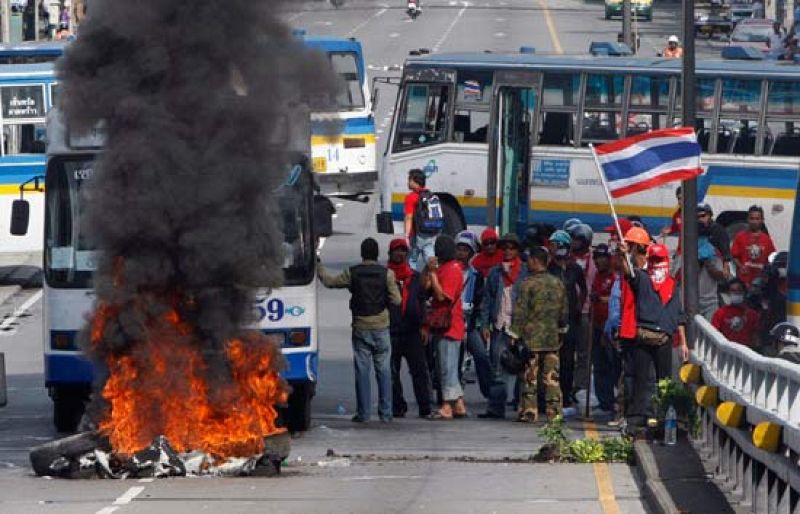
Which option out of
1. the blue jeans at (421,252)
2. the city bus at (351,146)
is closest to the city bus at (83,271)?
the blue jeans at (421,252)

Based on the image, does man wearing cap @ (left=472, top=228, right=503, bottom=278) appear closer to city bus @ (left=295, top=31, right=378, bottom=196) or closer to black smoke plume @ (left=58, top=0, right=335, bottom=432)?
black smoke plume @ (left=58, top=0, right=335, bottom=432)

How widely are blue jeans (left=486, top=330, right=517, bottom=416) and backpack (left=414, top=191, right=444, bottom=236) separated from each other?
2388mm

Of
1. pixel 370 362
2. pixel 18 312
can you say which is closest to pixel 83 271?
pixel 370 362

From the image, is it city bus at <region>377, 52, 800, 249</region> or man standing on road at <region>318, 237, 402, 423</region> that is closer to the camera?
man standing on road at <region>318, 237, 402, 423</region>

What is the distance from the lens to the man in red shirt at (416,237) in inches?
845

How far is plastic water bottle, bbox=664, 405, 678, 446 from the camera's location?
15.8 meters

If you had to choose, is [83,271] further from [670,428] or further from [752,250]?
[752,250]

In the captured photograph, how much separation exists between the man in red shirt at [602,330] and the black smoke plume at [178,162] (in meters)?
4.14

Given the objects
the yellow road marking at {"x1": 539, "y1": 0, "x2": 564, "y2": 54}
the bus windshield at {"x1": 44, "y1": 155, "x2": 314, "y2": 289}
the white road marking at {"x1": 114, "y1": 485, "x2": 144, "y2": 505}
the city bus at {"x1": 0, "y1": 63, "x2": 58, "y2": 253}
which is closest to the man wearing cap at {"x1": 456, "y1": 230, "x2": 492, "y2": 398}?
the bus windshield at {"x1": 44, "y1": 155, "x2": 314, "y2": 289}

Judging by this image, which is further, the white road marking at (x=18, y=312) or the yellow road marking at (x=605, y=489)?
the white road marking at (x=18, y=312)

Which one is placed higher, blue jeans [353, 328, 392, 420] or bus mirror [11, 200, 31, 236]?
bus mirror [11, 200, 31, 236]

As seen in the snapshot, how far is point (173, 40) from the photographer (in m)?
15.6

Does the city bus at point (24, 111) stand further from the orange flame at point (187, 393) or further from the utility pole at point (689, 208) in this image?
the orange flame at point (187, 393)

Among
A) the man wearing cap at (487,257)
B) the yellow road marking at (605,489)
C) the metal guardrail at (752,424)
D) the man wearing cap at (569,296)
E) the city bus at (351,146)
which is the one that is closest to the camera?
the metal guardrail at (752,424)
